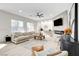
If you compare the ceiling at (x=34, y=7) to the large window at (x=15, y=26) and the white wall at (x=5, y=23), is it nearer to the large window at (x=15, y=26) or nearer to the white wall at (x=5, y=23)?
the white wall at (x=5, y=23)

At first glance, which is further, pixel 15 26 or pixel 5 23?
pixel 15 26

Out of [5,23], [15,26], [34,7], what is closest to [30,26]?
[15,26]

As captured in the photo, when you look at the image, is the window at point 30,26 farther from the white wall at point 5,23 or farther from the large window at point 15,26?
the white wall at point 5,23

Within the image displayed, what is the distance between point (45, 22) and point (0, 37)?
5.32 metres

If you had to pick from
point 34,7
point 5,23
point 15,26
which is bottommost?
point 15,26

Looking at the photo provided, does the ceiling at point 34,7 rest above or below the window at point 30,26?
above

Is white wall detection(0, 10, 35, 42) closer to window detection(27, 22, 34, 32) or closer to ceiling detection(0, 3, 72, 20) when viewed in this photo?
ceiling detection(0, 3, 72, 20)

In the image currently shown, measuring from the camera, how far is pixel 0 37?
189 inches

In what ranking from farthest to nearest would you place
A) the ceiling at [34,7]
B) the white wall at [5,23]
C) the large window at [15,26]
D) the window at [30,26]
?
the window at [30,26] < the large window at [15,26] < the white wall at [5,23] < the ceiling at [34,7]

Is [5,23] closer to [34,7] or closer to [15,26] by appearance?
[15,26]

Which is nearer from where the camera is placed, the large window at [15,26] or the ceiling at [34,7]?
the ceiling at [34,7]

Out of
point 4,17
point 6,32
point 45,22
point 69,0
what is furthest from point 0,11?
point 45,22

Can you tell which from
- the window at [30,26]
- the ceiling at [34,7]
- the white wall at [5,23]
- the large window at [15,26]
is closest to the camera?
the ceiling at [34,7]

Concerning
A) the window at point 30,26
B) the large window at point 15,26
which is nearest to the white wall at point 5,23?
the large window at point 15,26
